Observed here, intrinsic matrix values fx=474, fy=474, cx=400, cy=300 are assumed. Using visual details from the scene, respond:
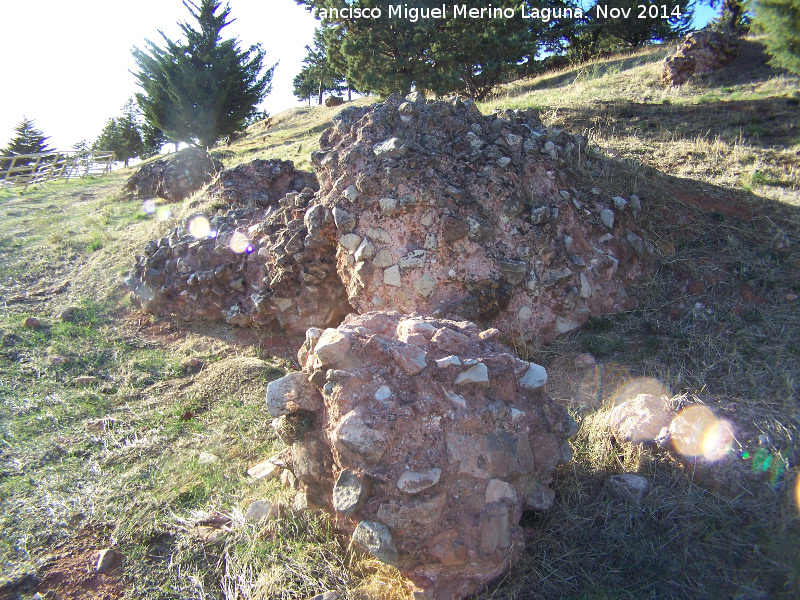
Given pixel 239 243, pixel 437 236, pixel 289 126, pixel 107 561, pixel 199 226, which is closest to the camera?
pixel 107 561

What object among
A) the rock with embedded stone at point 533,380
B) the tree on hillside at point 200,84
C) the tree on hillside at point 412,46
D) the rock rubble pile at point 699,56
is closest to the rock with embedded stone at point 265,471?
the rock with embedded stone at point 533,380

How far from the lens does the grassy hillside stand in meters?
2.15

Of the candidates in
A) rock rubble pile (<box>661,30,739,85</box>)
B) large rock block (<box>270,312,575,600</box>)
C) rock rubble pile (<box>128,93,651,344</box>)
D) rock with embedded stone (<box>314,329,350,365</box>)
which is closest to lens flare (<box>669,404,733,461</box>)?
large rock block (<box>270,312,575,600</box>)

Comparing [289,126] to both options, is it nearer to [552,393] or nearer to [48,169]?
[48,169]

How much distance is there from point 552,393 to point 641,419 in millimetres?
752

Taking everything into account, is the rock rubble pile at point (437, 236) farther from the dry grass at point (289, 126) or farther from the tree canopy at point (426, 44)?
the dry grass at point (289, 126)

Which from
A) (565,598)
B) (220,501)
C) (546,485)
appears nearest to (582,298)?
(546,485)

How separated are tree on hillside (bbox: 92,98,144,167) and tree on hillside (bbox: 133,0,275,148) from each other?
1186cm

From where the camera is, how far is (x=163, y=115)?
54.9 feet

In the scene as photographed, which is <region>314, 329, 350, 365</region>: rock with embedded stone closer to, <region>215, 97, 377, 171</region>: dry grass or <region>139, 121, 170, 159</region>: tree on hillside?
<region>215, 97, 377, 171</region>: dry grass

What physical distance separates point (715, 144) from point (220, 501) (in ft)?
22.0

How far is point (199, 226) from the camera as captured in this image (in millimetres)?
5773

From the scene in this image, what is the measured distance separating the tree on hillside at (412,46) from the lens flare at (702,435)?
1110 centimetres

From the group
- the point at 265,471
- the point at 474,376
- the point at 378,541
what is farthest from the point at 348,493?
the point at 265,471
